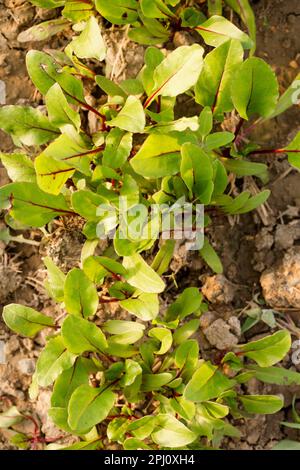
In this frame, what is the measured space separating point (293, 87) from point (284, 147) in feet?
0.60

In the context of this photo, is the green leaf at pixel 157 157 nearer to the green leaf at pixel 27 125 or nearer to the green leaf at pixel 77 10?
the green leaf at pixel 27 125

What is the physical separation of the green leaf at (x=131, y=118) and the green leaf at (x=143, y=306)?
0.46 metres

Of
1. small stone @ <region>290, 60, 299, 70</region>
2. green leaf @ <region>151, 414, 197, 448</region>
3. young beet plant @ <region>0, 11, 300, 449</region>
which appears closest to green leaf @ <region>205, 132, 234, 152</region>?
young beet plant @ <region>0, 11, 300, 449</region>

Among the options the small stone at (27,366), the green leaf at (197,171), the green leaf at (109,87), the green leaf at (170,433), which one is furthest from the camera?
the small stone at (27,366)

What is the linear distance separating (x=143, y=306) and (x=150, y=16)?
84 cm

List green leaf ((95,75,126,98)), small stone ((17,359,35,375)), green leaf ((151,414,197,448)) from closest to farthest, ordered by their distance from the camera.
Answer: green leaf ((151,414,197,448))
green leaf ((95,75,126,98))
small stone ((17,359,35,375))

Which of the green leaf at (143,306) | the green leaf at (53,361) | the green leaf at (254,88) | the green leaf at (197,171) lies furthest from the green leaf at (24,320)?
the green leaf at (254,88)

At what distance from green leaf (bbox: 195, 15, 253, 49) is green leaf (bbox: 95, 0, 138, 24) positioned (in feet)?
0.66

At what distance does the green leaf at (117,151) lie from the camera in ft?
5.85

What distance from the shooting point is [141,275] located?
5.79 ft

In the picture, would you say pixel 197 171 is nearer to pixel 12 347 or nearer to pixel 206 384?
pixel 206 384

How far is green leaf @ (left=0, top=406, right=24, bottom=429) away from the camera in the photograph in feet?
6.50

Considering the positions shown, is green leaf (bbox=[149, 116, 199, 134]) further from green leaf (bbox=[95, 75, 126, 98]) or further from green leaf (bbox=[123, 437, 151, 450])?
green leaf (bbox=[123, 437, 151, 450])
